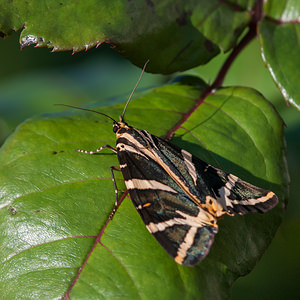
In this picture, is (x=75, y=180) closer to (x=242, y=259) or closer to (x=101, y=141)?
(x=101, y=141)

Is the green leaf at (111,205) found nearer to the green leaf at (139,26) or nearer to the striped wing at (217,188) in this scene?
the striped wing at (217,188)

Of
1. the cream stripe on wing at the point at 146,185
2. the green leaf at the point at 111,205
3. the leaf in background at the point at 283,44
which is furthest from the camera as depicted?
the leaf in background at the point at 283,44

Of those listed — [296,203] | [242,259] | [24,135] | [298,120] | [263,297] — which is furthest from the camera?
[298,120]

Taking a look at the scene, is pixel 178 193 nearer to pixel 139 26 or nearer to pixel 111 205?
pixel 111 205

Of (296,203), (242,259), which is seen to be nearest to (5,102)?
(296,203)

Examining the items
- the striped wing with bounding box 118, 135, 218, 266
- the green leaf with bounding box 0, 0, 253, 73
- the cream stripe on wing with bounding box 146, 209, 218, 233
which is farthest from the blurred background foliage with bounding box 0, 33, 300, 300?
the cream stripe on wing with bounding box 146, 209, 218, 233

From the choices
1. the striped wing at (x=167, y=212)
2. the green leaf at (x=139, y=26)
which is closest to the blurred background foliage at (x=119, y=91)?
the green leaf at (x=139, y=26)

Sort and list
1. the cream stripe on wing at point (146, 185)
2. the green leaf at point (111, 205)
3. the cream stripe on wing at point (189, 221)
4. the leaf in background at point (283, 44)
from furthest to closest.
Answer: the leaf in background at point (283, 44)
the cream stripe on wing at point (146, 185)
the cream stripe on wing at point (189, 221)
the green leaf at point (111, 205)
